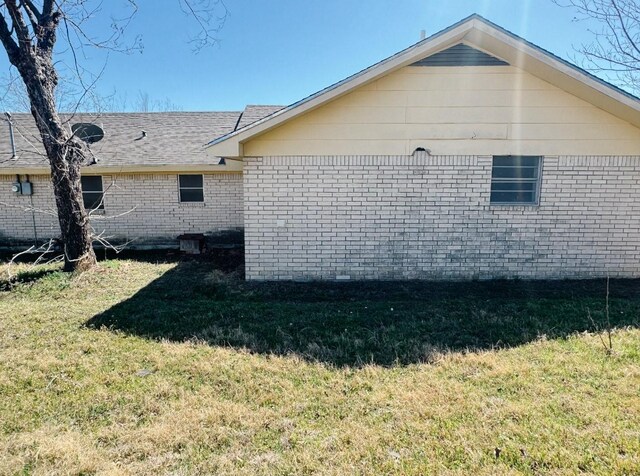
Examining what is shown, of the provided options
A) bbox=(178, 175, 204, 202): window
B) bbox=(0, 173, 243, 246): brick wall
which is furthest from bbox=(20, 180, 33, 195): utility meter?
bbox=(178, 175, 204, 202): window

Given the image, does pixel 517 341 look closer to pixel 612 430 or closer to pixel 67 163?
pixel 612 430

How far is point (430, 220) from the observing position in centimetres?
711

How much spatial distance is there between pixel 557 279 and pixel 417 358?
15.7ft

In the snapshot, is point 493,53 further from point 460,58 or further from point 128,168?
point 128,168

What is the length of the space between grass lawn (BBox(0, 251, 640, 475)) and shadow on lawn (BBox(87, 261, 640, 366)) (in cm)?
4

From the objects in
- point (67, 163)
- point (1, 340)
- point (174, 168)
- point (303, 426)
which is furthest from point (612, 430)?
point (174, 168)

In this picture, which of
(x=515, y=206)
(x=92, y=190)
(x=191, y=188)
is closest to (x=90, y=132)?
(x=92, y=190)

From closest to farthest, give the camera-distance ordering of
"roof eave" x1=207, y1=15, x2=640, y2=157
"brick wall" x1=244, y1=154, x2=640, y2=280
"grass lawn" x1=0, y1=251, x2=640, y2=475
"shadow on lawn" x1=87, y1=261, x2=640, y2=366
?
"grass lawn" x1=0, y1=251, x2=640, y2=475
"shadow on lawn" x1=87, y1=261, x2=640, y2=366
"roof eave" x1=207, y1=15, x2=640, y2=157
"brick wall" x1=244, y1=154, x2=640, y2=280

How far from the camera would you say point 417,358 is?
413 cm

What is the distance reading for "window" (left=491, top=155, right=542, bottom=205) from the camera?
7090 millimetres

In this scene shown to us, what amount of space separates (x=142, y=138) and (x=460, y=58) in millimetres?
10230

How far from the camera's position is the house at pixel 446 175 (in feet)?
21.6

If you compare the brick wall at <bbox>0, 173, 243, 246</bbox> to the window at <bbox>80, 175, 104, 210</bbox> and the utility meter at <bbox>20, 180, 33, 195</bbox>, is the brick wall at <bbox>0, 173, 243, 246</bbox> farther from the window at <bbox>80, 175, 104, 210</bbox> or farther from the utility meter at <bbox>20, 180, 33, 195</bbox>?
the window at <bbox>80, 175, 104, 210</bbox>

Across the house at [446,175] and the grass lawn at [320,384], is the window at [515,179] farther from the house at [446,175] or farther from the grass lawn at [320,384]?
the grass lawn at [320,384]
